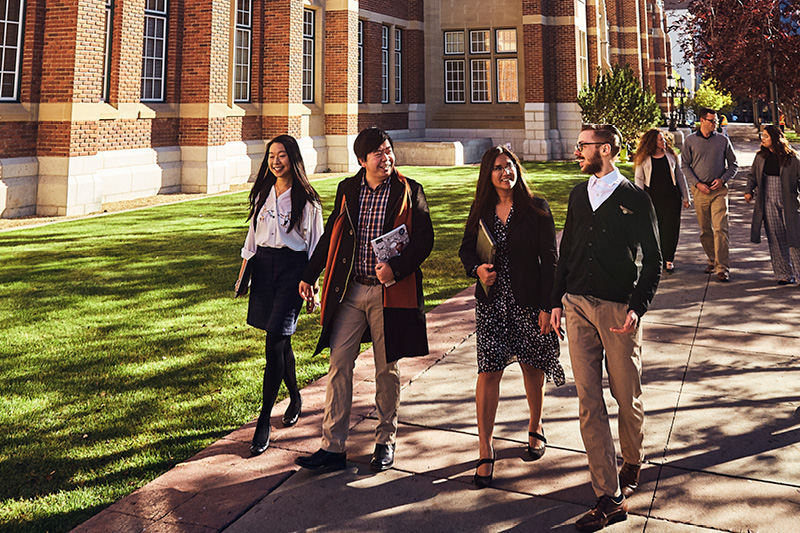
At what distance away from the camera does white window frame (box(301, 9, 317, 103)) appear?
2417cm

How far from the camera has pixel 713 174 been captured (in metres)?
9.31

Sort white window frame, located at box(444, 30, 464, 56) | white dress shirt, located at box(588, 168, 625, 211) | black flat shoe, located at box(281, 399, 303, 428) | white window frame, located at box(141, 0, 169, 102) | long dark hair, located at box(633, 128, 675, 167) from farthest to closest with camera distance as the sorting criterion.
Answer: white window frame, located at box(444, 30, 464, 56)
white window frame, located at box(141, 0, 169, 102)
long dark hair, located at box(633, 128, 675, 167)
black flat shoe, located at box(281, 399, 303, 428)
white dress shirt, located at box(588, 168, 625, 211)

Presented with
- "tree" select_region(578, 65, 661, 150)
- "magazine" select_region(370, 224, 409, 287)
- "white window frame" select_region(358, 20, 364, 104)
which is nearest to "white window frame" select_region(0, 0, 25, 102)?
"magazine" select_region(370, 224, 409, 287)

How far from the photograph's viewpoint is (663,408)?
5184 millimetres

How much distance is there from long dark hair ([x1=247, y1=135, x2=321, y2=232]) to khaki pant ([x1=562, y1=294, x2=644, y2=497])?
1.93m

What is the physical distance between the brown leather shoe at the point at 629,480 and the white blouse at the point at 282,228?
245 cm

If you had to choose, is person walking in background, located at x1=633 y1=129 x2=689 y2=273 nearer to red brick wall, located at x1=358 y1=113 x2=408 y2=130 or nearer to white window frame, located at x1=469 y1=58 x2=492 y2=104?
red brick wall, located at x1=358 y1=113 x2=408 y2=130

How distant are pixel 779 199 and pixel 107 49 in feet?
48.8

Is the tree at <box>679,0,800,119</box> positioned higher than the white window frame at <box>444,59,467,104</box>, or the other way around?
the white window frame at <box>444,59,467,104</box>

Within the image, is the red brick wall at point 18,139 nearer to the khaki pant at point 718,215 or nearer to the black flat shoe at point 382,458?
the khaki pant at point 718,215

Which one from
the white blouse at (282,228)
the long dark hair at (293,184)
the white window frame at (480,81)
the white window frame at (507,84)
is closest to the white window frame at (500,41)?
the white window frame at (507,84)

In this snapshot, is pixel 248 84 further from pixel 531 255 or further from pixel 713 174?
pixel 531 255

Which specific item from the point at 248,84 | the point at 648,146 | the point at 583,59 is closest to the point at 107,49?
the point at 248,84

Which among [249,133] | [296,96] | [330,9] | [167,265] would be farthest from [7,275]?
[330,9]
